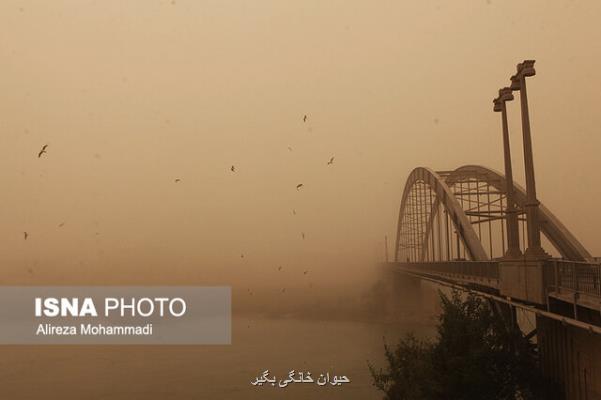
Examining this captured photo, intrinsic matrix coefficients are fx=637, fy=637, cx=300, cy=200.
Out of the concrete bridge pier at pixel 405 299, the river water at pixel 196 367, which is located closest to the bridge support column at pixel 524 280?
the river water at pixel 196 367

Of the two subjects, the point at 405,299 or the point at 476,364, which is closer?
the point at 476,364

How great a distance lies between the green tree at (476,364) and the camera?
49.2 feet

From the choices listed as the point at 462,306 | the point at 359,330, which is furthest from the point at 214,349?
the point at 462,306

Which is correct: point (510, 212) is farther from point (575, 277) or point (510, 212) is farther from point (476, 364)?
point (575, 277)

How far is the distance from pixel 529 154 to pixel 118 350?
4773 cm

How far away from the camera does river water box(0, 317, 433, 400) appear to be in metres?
30.8

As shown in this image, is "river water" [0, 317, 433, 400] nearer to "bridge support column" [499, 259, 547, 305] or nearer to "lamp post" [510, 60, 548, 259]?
"bridge support column" [499, 259, 547, 305]

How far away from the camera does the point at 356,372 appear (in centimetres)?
3578

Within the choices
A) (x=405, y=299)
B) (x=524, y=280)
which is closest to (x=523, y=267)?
(x=524, y=280)

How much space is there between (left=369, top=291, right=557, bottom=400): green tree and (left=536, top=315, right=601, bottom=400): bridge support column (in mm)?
568

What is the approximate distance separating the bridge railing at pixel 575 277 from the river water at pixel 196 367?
17548 mm

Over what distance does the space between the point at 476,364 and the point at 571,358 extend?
357cm

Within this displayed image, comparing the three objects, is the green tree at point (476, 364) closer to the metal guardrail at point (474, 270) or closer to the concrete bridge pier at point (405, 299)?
the metal guardrail at point (474, 270)

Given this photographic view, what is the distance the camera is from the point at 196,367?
133ft
